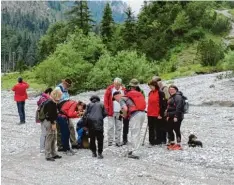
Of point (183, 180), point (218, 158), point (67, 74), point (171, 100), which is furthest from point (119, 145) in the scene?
point (67, 74)

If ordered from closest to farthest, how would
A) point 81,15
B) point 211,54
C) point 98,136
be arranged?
point 98,136 → point 211,54 → point 81,15

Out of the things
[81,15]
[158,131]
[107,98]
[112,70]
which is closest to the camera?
[107,98]

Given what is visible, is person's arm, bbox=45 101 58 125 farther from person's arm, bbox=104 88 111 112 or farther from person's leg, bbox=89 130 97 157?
person's arm, bbox=104 88 111 112

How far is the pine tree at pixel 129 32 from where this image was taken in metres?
69.9

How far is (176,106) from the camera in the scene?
15.8 meters

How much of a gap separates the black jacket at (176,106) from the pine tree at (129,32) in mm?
52805

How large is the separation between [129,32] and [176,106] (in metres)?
55.6

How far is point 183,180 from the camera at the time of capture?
40.8ft

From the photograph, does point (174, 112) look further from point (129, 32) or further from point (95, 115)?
point (129, 32)

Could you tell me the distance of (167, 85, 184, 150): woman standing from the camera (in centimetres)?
1582

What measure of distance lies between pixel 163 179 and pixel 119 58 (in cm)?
3170

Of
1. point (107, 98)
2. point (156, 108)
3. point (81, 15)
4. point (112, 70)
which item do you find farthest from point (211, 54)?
point (107, 98)

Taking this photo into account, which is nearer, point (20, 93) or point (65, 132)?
point (65, 132)

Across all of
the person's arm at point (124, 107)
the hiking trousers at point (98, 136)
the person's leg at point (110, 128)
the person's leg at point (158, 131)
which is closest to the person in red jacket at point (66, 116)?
the hiking trousers at point (98, 136)
